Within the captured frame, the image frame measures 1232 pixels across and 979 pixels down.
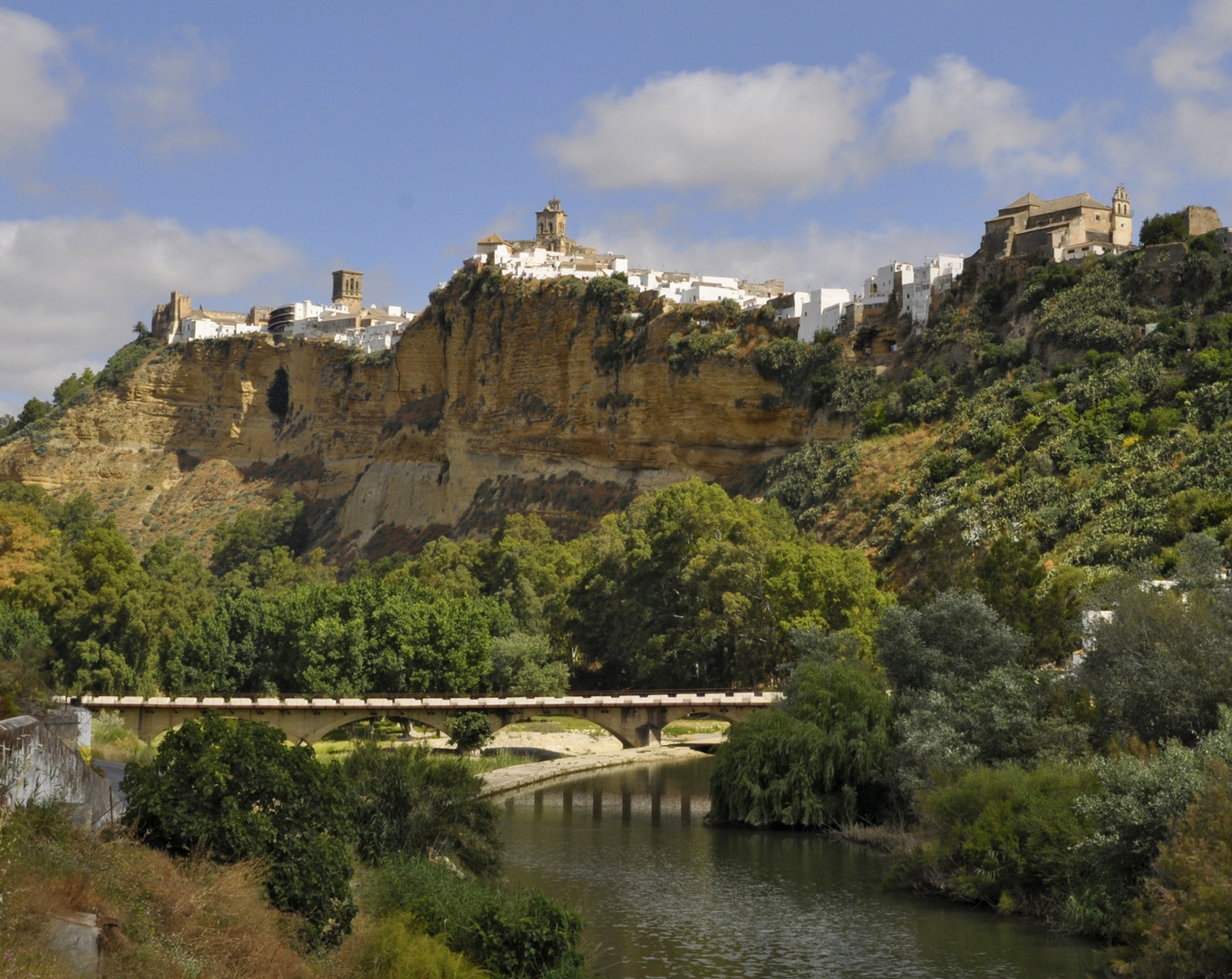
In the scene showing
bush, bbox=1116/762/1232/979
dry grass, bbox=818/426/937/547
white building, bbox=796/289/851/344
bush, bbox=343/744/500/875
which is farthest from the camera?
white building, bbox=796/289/851/344

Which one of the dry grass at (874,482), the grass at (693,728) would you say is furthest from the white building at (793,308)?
the grass at (693,728)

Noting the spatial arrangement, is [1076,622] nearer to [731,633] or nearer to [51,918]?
[731,633]

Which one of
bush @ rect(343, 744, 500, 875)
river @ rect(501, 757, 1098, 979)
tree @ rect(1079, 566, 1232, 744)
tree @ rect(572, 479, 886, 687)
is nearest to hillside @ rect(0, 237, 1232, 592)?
tree @ rect(572, 479, 886, 687)

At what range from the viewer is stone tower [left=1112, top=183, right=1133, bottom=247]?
70.9 m

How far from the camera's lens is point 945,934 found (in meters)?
25.3

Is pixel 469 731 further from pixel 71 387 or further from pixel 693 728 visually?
pixel 71 387

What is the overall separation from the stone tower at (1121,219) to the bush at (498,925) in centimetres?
5717

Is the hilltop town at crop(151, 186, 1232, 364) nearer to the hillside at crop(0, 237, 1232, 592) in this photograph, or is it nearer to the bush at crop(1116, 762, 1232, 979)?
the hillside at crop(0, 237, 1232, 592)

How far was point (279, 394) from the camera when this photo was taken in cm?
11025

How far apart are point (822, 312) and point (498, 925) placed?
5910 centimetres

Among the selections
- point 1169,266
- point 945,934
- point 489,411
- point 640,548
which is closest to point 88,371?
point 489,411

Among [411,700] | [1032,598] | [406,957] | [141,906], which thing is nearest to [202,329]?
[411,700]

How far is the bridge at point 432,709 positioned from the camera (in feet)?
155

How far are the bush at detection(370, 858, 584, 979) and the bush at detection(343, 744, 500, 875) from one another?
10.5 ft
